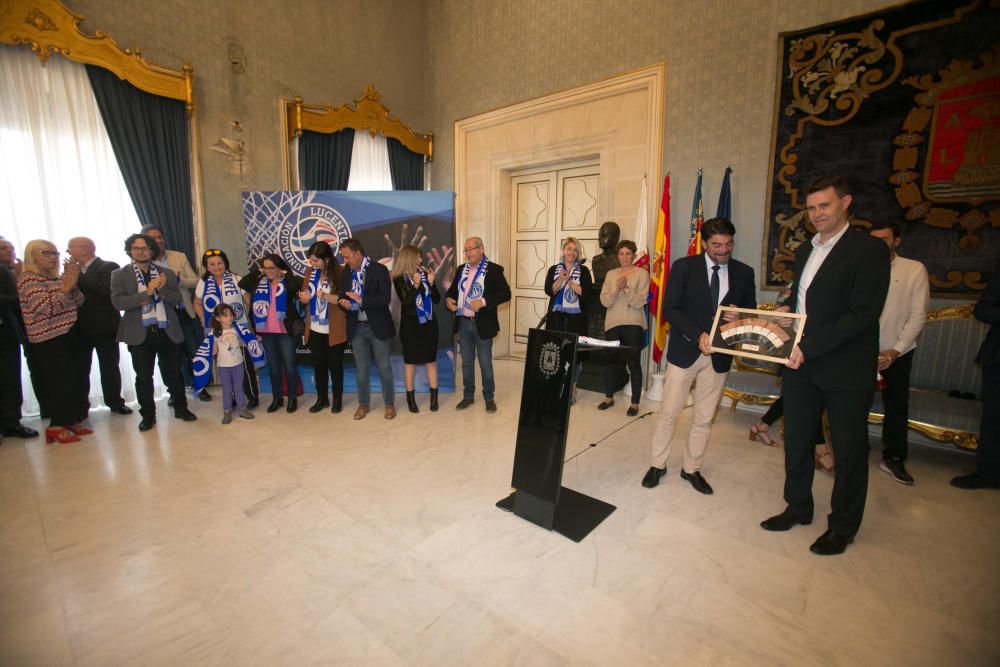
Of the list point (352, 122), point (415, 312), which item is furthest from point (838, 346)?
point (352, 122)

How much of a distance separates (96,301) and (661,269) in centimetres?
496

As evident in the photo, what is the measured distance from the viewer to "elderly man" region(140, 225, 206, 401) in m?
4.34

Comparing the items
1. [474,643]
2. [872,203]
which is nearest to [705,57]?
[872,203]

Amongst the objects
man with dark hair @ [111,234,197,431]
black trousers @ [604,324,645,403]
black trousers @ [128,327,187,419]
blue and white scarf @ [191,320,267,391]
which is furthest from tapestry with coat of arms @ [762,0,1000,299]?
black trousers @ [128,327,187,419]

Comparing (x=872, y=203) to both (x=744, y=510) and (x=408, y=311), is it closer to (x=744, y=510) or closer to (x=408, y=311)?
(x=744, y=510)

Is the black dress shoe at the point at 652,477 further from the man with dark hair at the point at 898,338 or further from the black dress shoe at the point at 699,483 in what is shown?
the man with dark hair at the point at 898,338

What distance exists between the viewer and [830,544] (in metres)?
2.23

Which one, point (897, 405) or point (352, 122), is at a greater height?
point (352, 122)

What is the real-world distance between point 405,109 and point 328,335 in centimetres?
399

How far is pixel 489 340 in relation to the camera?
168 inches

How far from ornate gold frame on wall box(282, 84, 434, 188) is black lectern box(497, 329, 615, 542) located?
14.8 ft

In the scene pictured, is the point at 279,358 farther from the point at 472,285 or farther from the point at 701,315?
the point at 701,315

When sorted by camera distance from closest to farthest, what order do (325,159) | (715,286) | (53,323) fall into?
1. (715,286)
2. (53,323)
3. (325,159)

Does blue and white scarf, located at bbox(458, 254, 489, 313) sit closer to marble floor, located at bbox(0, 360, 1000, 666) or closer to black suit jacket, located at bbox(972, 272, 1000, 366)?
marble floor, located at bbox(0, 360, 1000, 666)
